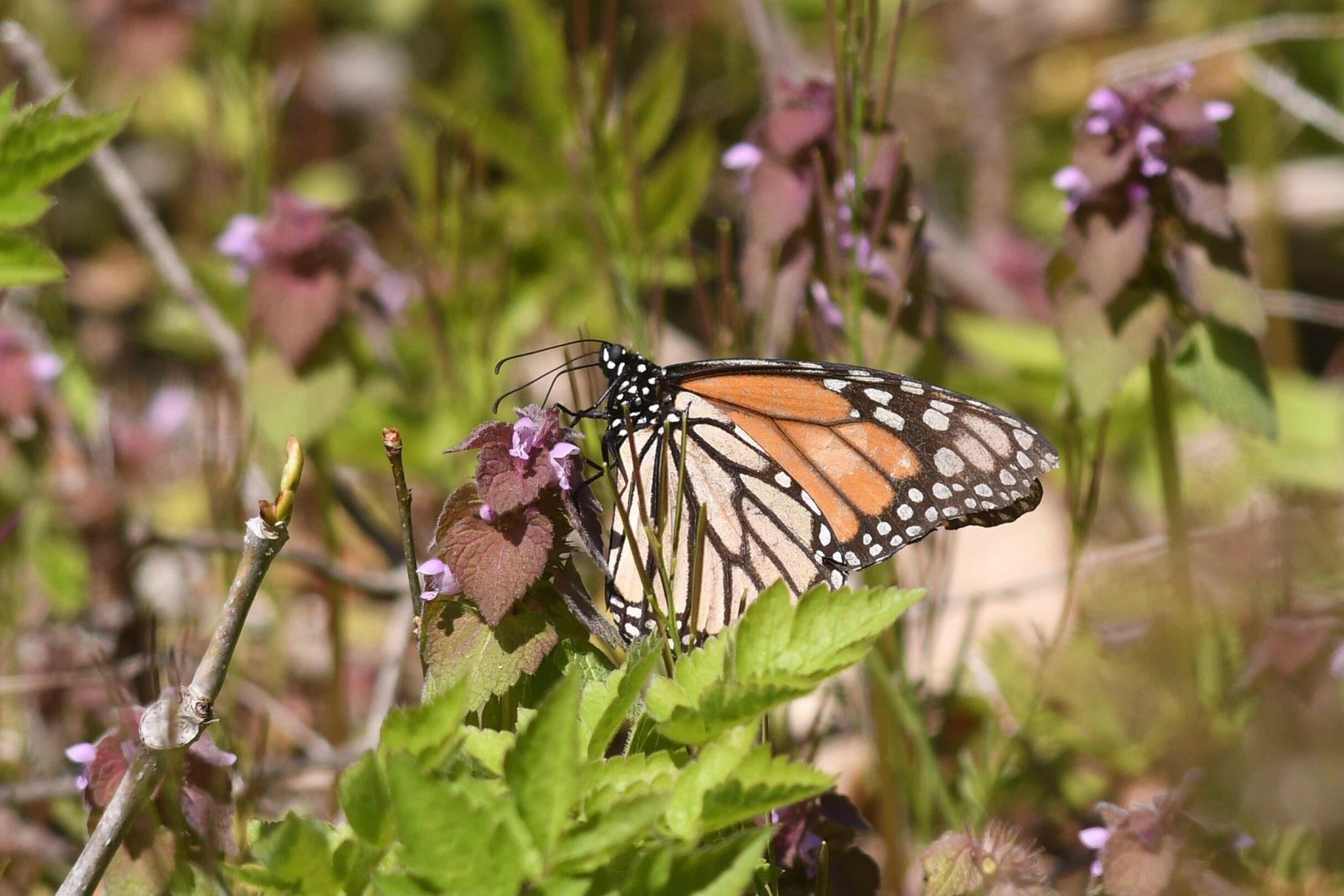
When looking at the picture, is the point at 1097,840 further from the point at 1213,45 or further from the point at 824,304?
the point at 1213,45

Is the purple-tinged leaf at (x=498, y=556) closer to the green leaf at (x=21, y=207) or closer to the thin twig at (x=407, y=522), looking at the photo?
the thin twig at (x=407, y=522)

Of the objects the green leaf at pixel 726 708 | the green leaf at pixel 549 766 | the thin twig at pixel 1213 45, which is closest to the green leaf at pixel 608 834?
the green leaf at pixel 549 766

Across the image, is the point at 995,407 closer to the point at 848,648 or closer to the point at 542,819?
the point at 848,648

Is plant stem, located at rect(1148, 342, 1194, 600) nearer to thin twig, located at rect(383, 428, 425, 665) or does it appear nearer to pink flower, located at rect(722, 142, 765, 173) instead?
pink flower, located at rect(722, 142, 765, 173)

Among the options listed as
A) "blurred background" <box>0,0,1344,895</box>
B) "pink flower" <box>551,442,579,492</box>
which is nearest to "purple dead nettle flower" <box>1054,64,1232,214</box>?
"blurred background" <box>0,0,1344,895</box>

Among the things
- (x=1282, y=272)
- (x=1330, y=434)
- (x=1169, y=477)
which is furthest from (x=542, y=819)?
(x=1282, y=272)

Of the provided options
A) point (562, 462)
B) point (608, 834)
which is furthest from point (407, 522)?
point (608, 834)
